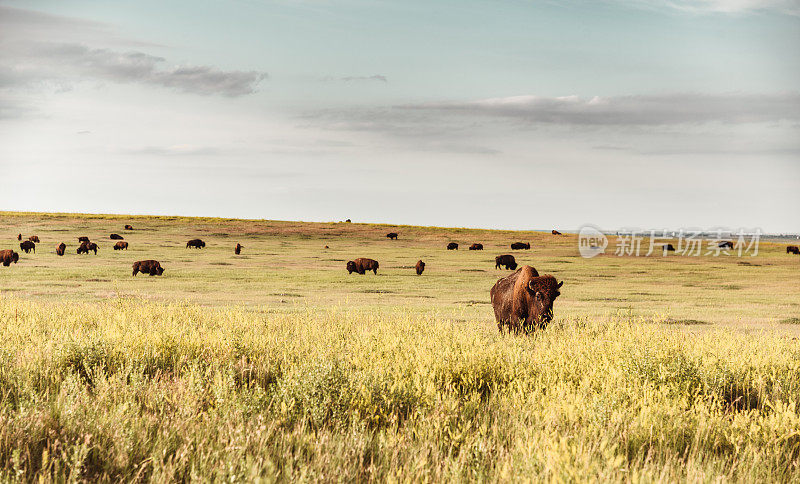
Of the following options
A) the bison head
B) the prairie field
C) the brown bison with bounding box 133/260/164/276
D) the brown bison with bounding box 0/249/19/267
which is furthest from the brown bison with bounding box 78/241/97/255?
the bison head

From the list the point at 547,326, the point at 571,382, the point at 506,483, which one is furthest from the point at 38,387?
the point at 547,326

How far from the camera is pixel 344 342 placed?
9094mm

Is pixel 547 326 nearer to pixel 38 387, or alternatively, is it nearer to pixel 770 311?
pixel 38 387

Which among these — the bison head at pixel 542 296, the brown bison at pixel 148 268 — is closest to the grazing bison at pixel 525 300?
the bison head at pixel 542 296

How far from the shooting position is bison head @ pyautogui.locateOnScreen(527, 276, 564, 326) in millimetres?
11953

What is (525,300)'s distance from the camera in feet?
41.0

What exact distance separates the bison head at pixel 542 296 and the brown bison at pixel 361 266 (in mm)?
23854

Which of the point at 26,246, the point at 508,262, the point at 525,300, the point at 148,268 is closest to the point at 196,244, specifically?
the point at 26,246

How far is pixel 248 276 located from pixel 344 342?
24368 millimetres

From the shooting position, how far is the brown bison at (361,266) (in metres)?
35.7

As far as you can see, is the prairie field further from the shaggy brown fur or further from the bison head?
the shaggy brown fur

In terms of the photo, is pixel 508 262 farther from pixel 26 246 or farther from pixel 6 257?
pixel 26 246

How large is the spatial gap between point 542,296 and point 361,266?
24.5 meters

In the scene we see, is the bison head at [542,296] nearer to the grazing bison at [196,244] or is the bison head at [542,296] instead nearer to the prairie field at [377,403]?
the prairie field at [377,403]
